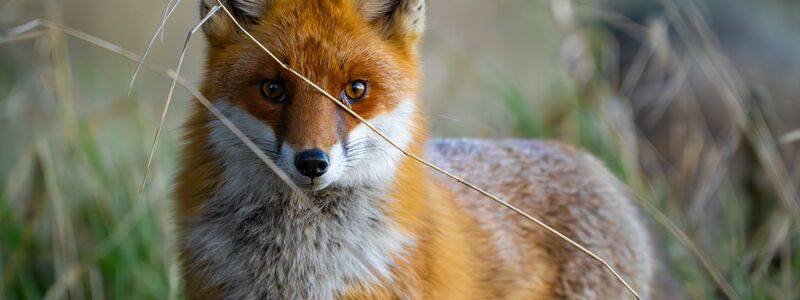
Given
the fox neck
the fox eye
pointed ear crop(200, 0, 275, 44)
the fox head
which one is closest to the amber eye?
the fox head

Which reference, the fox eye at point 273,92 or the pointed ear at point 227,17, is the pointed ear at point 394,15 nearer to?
the pointed ear at point 227,17

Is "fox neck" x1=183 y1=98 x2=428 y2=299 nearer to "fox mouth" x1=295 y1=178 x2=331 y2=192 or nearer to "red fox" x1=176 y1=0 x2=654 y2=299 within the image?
"red fox" x1=176 y1=0 x2=654 y2=299

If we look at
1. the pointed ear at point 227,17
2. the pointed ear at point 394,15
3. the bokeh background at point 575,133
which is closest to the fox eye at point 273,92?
the pointed ear at point 227,17

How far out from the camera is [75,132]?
528 centimetres

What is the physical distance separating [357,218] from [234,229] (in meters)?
0.44

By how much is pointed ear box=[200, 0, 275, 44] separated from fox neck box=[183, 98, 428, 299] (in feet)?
1.17

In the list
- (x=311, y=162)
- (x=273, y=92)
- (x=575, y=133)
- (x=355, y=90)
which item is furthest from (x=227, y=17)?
(x=575, y=133)

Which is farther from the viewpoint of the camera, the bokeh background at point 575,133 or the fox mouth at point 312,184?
the bokeh background at point 575,133

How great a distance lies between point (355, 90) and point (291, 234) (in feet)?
1.82

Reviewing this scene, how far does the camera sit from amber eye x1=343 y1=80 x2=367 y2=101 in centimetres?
328

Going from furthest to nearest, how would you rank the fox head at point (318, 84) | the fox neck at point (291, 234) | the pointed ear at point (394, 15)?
1. the pointed ear at point (394, 15)
2. the fox neck at point (291, 234)
3. the fox head at point (318, 84)

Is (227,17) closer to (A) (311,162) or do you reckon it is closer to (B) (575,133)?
(A) (311,162)

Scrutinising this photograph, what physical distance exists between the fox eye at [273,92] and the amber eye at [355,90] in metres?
0.21

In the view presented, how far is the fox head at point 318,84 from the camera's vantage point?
3104mm
